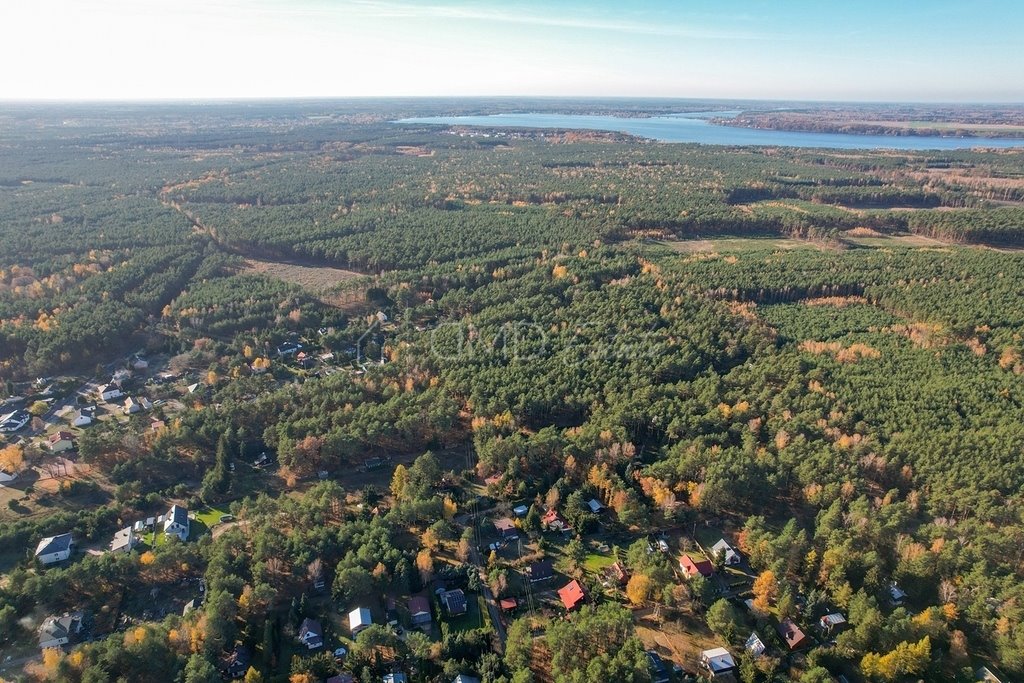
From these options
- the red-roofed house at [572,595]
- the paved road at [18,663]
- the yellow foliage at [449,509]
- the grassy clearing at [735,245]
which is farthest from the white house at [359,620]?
the grassy clearing at [735,245]

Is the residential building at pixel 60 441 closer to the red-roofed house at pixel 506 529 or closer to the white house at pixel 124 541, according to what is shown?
the white house at pixel 124 541

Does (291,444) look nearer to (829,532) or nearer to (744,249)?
(829,532)

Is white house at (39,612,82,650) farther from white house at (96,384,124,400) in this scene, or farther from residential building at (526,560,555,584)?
white house at (96,384,124,400)

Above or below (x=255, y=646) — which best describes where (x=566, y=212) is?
Result: above

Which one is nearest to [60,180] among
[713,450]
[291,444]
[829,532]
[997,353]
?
[291,444]

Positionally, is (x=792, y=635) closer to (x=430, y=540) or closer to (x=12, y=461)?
(x=430, y=540)

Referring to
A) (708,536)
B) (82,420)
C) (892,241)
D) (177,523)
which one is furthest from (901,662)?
(892,241)
